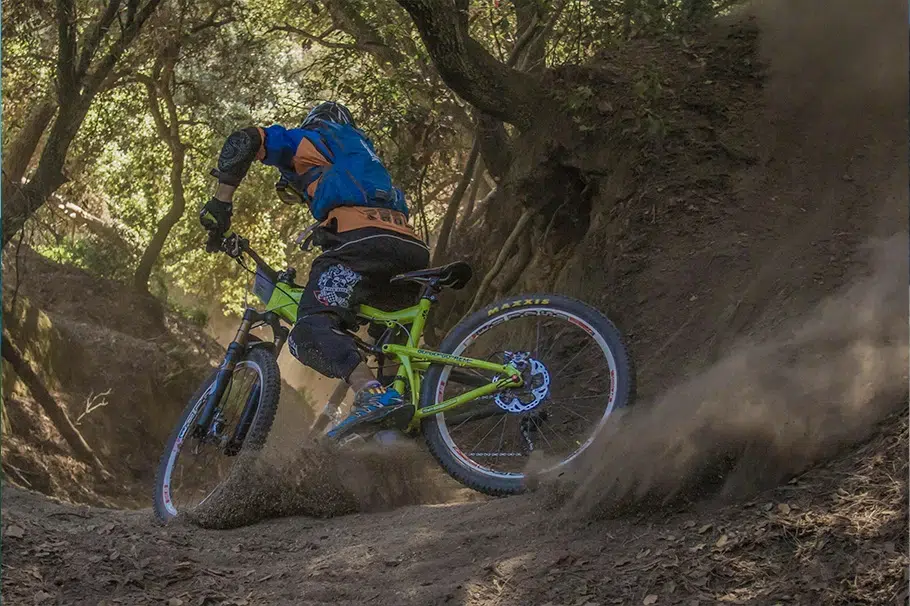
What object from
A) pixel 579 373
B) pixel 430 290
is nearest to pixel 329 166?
pixel 430 290

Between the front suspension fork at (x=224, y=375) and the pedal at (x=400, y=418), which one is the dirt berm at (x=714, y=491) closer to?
the pedal at (x=400, y=418)

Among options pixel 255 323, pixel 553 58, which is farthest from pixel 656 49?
pixel 255 323

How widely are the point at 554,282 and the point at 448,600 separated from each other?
15.0ft

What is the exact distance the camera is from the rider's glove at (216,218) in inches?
217

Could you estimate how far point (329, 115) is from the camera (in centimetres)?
577

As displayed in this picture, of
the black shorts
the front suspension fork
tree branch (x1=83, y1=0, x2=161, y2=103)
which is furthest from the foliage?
the front suspension fork

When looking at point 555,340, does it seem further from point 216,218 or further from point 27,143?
point 27,143

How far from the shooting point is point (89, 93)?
814 centimetres

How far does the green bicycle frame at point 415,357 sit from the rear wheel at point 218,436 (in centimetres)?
37

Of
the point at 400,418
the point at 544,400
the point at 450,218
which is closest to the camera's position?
the point at 544,400

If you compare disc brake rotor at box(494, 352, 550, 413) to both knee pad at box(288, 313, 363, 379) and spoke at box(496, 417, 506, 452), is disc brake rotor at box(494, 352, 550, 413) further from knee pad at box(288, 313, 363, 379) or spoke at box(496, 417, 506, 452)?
knee pad at box(288, 313, 363, 379)

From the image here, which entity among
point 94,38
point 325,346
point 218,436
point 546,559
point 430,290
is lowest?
point 546,559

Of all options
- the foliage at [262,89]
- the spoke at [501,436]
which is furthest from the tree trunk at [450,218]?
the spoke at [501,436]

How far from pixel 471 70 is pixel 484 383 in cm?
256
